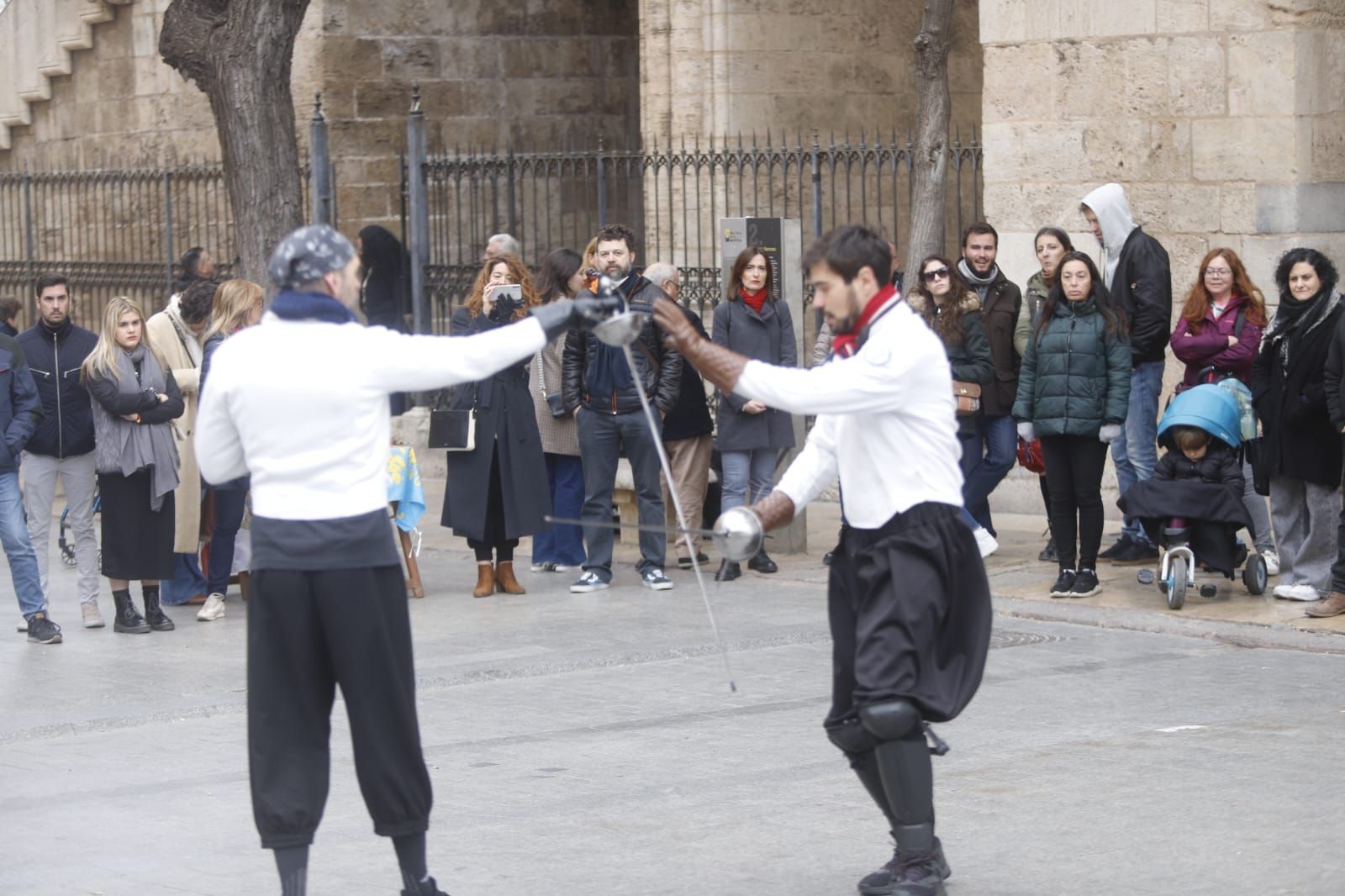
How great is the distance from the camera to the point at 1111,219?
1139cm

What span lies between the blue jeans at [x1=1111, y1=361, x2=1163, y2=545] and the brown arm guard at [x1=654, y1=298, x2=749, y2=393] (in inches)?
239

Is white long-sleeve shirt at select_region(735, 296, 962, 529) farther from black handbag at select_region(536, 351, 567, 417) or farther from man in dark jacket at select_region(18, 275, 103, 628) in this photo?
black handbag at select_region(536, 351, 567, 417)

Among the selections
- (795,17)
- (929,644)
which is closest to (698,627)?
(929,644)

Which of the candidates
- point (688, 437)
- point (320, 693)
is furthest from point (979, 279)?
point (320, 693)

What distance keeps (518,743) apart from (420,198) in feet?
30.7

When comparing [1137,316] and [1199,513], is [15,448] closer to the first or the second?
[1199,513]

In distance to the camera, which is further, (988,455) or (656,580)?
(988,455)

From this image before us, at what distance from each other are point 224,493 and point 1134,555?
4855 millimetres

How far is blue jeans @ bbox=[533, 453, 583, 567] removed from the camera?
1192 cm

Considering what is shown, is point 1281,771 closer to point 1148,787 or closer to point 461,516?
point 1148,787

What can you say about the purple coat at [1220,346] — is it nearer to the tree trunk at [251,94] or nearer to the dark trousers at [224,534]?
the dark trousers at [224,534]

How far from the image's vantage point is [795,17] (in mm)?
17406

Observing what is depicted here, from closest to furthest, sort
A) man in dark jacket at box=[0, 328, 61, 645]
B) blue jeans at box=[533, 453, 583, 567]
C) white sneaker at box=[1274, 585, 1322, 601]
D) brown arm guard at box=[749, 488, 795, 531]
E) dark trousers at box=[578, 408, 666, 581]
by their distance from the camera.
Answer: brown arm guard at box=[749, 488, 795, 531]
man in dark jacket at box=[0, 328, 61, 645]
white sneaker at box=[1274, 585, 1322, 601]
dark trousers at box=[578, 408, 666, 581]
blue jeans at box=[533, 453, 583, 567]

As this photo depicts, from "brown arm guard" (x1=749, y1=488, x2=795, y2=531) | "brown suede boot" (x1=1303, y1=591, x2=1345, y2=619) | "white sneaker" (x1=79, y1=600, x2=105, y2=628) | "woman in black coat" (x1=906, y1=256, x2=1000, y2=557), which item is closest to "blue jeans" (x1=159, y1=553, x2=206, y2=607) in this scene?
"white sneaker" (x1=79, y1=600, x2=105, y2=628)
